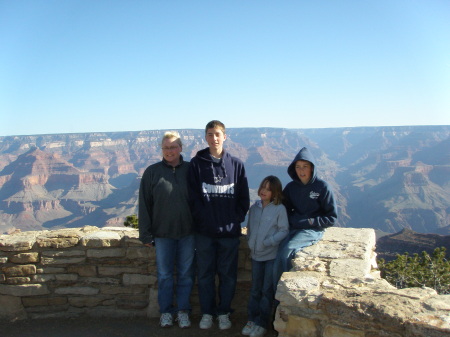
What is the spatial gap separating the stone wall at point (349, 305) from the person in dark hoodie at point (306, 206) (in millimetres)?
303

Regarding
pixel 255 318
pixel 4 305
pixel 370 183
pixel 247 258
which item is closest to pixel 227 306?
pixel 255 318

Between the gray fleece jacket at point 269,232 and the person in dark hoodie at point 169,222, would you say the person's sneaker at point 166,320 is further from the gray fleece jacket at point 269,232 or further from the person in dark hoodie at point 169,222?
the gray fleece jacket at point 269,232

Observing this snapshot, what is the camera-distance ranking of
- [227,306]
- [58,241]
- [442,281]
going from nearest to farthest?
1. [227,306]
2. [58,241]
3. [442,281]

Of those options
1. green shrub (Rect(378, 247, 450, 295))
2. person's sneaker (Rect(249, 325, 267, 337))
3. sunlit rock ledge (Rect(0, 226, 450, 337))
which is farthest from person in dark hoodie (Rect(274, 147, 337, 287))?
green shrub (Rect(378, 247, 450, 295))

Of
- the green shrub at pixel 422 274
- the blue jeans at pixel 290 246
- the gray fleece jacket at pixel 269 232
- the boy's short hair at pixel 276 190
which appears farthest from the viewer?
the green shrub at pixel 422 274

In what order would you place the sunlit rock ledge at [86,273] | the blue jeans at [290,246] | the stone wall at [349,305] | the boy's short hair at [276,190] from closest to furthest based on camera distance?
1. the stone wall at [349,305]
2. the blue jeans at [290,246]
3. the boy's short hair at [276,190]
4. the sunlit rock ledge at [86,273]

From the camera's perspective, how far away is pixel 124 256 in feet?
14.8

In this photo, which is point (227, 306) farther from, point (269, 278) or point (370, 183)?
point (370, 183)

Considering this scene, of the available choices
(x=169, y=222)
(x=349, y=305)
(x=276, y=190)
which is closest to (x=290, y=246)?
(x=276, y=190)

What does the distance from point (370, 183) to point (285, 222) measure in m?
205

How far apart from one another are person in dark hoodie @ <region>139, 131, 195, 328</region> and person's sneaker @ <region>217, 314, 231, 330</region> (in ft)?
1.20

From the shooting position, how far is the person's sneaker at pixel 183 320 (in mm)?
4094

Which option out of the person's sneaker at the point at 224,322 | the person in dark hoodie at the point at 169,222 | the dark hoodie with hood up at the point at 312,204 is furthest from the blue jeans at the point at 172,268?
the dark hoodie with hood up at the point at 312,204

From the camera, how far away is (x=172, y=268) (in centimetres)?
412
